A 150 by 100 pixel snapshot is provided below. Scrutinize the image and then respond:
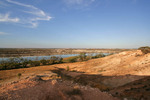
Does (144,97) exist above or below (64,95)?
below

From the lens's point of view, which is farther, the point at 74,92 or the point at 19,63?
the point at 19,63

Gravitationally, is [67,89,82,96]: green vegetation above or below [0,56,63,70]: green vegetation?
above

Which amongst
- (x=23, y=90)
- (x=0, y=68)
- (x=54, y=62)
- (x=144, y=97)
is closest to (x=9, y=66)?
(x=0, y=68)

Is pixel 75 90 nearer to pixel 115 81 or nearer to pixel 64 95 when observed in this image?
pixel 64 95

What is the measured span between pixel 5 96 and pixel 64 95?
11.9ft

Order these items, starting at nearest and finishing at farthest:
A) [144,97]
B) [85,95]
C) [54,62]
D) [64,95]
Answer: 1. [64,95]
2. [85,95]
3. [144,97]
4. [54,62]

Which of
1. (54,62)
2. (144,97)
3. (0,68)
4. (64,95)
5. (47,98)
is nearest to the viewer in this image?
(47,98)

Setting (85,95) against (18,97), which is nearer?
(18,97)

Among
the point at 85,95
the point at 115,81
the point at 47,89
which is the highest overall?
the point at 47,89

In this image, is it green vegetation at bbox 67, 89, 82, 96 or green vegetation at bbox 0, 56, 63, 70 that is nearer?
green vegetation at bbox 67, 89, 82, 96

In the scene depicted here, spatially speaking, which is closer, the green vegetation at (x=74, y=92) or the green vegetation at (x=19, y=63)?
the green vegetation at (x=74, y=92)

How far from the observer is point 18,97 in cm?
571

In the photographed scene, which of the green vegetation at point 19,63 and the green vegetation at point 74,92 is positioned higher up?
→ the green vegetation at point 74,92

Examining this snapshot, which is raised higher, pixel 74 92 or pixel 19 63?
pixel 74 92
